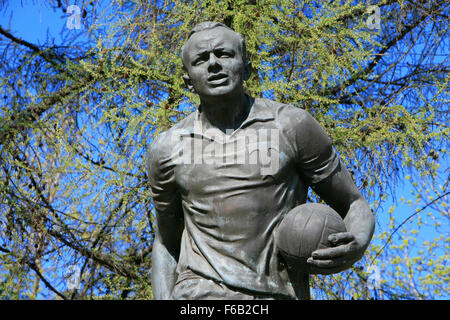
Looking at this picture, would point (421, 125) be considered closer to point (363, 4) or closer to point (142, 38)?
point (363, 4)

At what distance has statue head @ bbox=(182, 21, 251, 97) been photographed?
450 centimetres

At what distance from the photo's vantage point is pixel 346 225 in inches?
180

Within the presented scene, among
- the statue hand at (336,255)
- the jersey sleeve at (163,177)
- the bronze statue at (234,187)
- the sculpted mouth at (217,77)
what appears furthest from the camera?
the jersey sleeve at (163,177)

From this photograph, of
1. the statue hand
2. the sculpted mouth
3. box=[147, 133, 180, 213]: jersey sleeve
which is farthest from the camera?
box=[147, 133, 180, 213]: jersey sleeve

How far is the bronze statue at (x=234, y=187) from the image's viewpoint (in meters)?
4.33

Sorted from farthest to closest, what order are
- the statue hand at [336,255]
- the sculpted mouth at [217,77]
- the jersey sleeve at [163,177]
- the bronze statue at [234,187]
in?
1. the jersey sleeve at [163,177]
2. the sculpted mouth at [217,77]
3. the bronze statue at [234,187]
4. the statue hand at [336,255]

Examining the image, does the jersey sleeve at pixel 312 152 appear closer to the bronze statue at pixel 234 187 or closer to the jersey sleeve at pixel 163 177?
the bronze statue at pixel 234 187

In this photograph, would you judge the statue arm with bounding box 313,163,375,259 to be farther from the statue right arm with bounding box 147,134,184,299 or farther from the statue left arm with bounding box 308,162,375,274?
the statue right arm with bounding box 147,134,184,299

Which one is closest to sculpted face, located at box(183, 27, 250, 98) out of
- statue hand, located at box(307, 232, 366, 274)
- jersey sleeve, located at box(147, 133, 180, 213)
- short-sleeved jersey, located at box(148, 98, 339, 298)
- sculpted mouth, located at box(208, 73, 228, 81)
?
sculpted mouth, located at box(208, 73, 228, 81)

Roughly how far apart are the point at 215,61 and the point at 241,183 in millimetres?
582

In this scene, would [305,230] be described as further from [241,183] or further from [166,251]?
[166,251]

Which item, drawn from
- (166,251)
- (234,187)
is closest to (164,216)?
(166,251)

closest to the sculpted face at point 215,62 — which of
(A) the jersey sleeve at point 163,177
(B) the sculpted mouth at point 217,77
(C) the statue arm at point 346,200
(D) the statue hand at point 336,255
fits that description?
(B) the sculpted mouth at point 217,77
